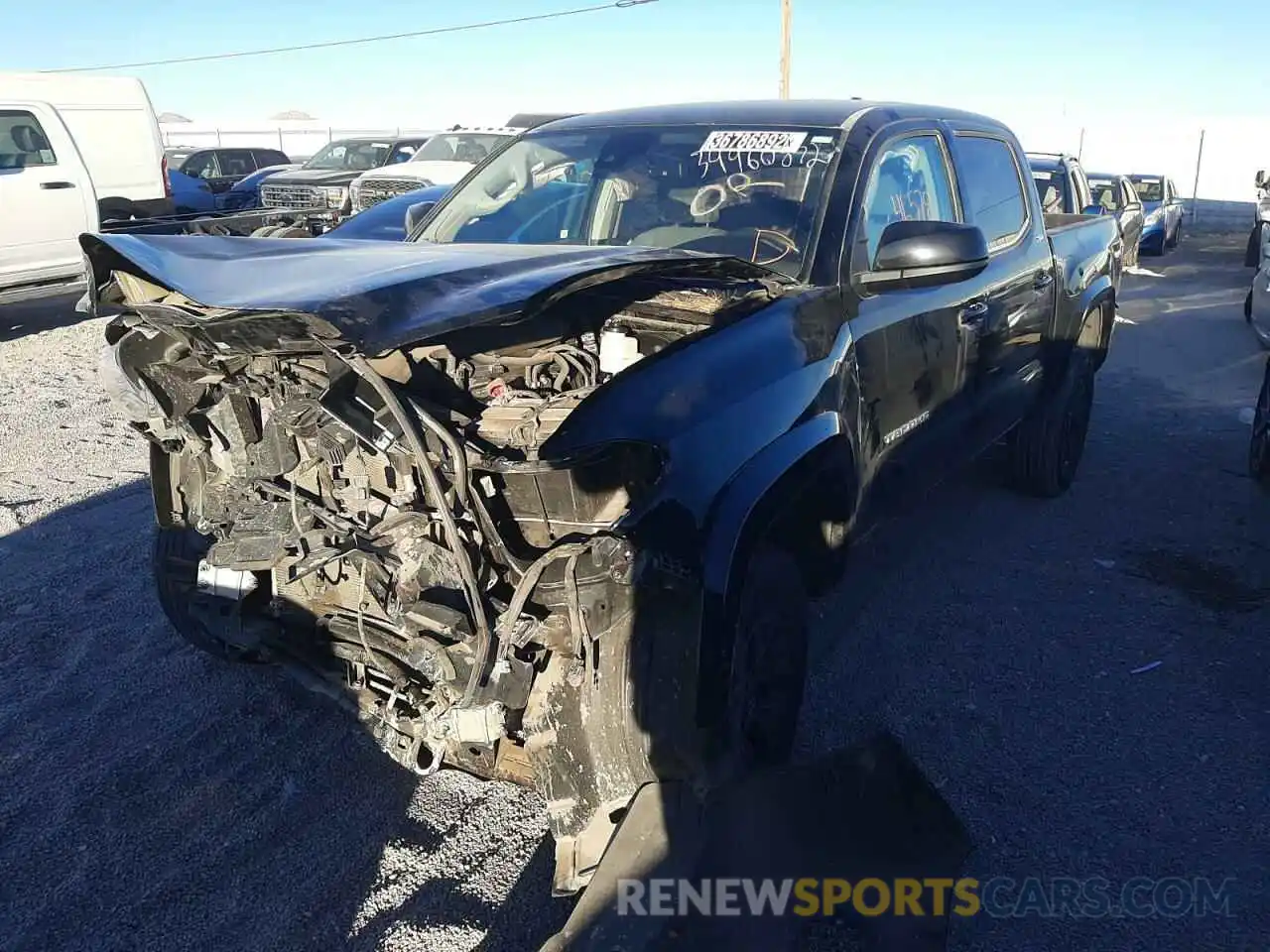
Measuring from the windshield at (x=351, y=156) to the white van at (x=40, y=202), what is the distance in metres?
6.93

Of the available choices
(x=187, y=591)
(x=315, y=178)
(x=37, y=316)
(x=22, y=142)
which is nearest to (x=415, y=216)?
(x=187, y=591)

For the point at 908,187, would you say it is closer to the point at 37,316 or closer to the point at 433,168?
the point at 433,168

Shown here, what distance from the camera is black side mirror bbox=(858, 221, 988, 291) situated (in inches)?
120

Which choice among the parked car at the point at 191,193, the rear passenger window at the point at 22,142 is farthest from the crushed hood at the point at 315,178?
the rear passenger window at the point at 22,142

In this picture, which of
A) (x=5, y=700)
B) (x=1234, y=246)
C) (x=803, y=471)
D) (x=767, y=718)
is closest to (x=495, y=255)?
(x=803, y=471)

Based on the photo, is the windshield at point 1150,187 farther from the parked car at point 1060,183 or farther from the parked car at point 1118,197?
the parked car at point 1060,183

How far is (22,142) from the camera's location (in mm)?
10070

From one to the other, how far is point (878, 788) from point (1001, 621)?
5.72ft

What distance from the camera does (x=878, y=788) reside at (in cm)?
260

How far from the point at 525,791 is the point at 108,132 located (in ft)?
35.3

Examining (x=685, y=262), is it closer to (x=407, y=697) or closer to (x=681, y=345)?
(x=681, y=345)

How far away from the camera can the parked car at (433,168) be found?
12602 millimetres

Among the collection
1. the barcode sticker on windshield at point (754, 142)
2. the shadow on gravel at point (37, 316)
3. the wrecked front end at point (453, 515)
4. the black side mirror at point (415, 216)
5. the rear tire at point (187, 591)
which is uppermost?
the barcode sticker on windshield at point (754, 142)

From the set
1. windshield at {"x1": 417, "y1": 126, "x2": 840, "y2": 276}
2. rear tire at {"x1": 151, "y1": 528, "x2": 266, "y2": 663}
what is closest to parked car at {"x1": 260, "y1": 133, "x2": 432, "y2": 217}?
windshield at {"x1": 417, "y1": 126, "x2": 840, "y2": 276}
